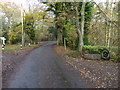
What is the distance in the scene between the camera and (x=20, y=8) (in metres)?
14.9

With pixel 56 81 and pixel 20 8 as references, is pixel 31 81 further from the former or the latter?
pixel 20 8

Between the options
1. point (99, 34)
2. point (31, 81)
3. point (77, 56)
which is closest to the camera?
point (31, 81)

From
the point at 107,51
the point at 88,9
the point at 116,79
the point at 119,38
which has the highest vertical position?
the point at 88,9

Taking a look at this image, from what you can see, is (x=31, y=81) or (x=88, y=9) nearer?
(x=31, y=81)

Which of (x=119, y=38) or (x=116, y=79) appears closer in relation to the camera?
(x=116, y=79)

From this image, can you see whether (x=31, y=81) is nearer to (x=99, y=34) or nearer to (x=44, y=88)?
(x=44, y=88)

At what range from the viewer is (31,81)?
3564mm

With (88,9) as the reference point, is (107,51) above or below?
below

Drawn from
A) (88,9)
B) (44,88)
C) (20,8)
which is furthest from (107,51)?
(20,8)

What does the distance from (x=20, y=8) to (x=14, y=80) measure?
13925 millimetres

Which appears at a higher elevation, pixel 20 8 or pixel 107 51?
pixel 20 8

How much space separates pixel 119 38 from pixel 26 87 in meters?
7.14

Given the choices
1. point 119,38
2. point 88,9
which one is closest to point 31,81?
point 119,38

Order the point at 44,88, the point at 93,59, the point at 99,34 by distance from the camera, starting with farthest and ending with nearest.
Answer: the point at 99,34 → the point at 93,59 → the point at 44,88
